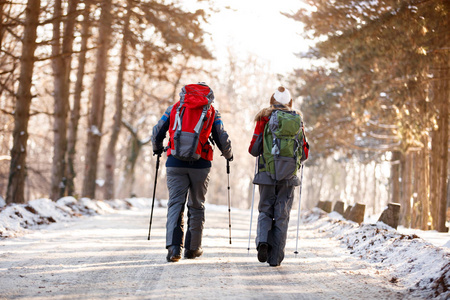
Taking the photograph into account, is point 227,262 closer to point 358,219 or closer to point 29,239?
point 29,239

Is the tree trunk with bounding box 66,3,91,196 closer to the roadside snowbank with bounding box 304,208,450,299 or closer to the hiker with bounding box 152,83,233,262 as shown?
the roadside snowbank with bounding box 304,208,450,299

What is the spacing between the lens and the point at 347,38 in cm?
1454

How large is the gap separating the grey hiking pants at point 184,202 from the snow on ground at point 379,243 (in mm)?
2194

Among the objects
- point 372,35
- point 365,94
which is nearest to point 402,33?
point 372,35

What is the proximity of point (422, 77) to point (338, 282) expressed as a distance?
11.7 metres

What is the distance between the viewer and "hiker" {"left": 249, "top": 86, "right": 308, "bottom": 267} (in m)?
7.26

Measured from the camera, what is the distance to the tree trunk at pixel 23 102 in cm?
1380

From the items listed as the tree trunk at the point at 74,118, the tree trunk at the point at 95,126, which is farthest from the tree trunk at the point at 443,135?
the tree trunk at the point at 95,126

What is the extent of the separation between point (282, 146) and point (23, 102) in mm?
8368

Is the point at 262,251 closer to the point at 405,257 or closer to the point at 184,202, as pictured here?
the point at 184,202

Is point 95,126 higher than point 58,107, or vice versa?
point 58,107

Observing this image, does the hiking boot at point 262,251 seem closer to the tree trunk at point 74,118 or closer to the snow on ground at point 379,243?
the snow on ground at point 379,243

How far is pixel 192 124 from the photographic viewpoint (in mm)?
7246

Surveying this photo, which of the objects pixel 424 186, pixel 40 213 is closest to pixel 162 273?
pixel 40 213
